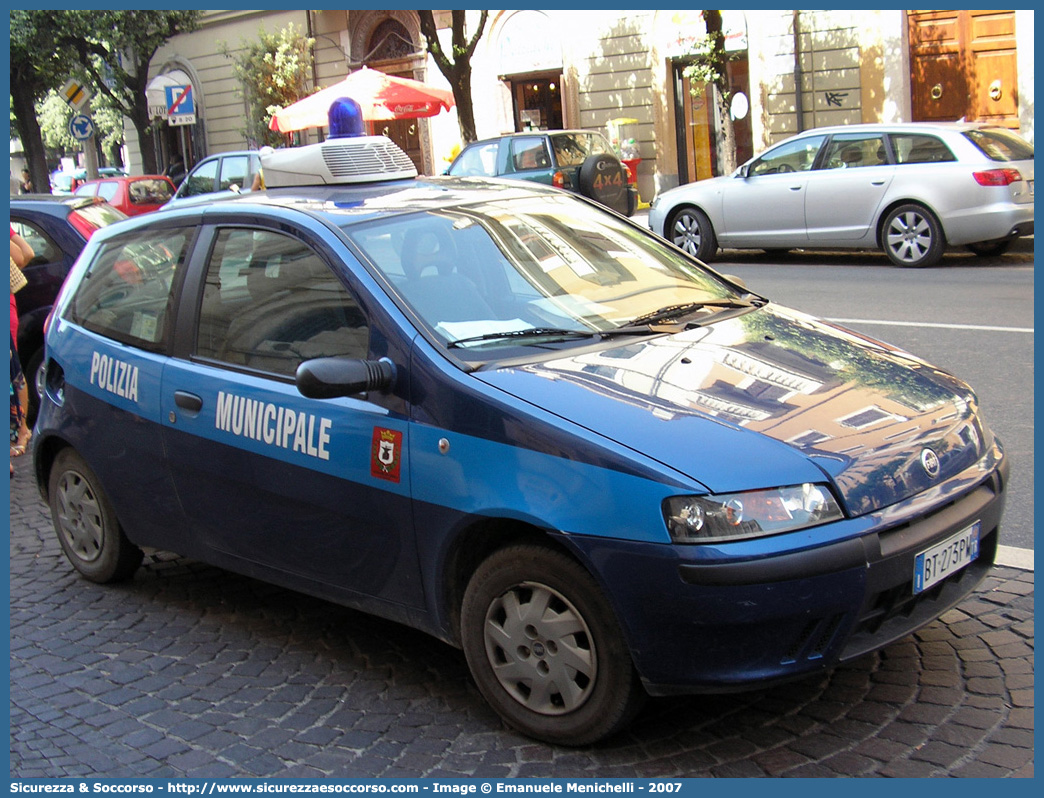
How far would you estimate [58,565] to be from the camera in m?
5.87

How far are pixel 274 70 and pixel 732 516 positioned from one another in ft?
103

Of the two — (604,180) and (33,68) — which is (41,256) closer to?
(604,180)

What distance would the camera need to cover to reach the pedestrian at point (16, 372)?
802 cm

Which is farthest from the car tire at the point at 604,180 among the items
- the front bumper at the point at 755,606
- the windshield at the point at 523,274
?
the front bumper at the point at 755,606

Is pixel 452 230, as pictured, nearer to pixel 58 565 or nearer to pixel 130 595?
pixel 130 595

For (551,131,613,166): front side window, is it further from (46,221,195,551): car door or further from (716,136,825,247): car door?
(46,221,195,551): car door

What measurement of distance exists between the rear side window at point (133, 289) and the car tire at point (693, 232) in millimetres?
11099

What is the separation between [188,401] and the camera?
15.0 feet

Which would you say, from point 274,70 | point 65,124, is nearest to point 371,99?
point 274,70

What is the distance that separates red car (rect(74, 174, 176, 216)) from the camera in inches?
834

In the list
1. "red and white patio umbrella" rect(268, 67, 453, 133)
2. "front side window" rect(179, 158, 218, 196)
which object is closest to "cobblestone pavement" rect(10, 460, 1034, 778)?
"front side window" rect(179, 158, 218, 196)

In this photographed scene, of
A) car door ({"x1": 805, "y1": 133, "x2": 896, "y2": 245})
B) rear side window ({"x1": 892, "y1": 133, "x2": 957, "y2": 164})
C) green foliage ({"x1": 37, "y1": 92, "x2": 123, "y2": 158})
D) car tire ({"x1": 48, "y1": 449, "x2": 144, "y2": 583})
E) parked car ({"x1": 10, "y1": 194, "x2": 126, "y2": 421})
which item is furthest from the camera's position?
green foliage ({"x1": 37, "y1": 92, "x2": 123, "y2": 158})

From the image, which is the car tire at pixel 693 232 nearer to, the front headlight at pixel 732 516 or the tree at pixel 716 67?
the tree at pixel 716 67

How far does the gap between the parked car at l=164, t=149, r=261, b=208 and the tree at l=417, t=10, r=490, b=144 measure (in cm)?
397
